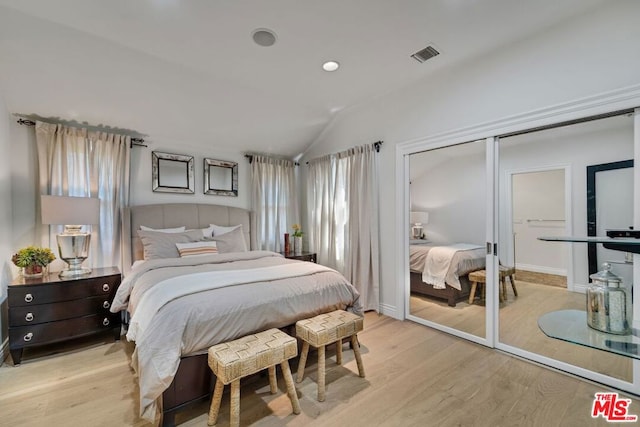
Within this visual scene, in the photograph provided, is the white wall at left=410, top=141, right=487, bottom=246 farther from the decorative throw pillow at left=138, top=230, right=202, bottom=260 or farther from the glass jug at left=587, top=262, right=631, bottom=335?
the decorative throw pillow at left=138, top=230, right=202, bottom=260

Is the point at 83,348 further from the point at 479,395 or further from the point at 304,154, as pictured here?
the point at 304,154

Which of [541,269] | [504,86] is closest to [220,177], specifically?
[504,86]

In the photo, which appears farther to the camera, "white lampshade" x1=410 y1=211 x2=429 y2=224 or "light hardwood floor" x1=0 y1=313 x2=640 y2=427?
"white lampshade" x1=410 y1=211 x2=429 y2=224

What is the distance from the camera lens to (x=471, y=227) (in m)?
2.84

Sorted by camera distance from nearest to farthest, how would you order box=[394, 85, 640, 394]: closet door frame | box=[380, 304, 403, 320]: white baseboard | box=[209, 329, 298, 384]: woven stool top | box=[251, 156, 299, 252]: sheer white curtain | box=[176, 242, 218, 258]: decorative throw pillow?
box=[209, 329, 298, 384]: woven stool top
box=[394, 85, 640, 394]: closet door frame
box=[176, 242, 218, 258]: decorative throw pillow
box=[380, 304, 403, 320]: white baseboard
box=[251, 156, 299, 252]: sheer white curtain

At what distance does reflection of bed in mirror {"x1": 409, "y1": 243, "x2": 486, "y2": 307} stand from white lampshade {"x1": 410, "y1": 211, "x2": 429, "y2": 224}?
30 cm

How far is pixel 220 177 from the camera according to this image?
4.16m

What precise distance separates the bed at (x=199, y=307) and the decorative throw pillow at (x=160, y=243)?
0.06 meters

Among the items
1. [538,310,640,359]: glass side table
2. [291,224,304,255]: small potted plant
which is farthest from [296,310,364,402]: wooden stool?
[291,224,304,255]: small potted plant

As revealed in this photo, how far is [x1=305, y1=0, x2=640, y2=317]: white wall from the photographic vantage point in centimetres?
198

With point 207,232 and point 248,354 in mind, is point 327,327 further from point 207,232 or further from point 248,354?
point 207,232

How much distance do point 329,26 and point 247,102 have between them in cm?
157

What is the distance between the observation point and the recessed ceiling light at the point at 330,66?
108 inches

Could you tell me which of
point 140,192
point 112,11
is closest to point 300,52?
point 112,11
